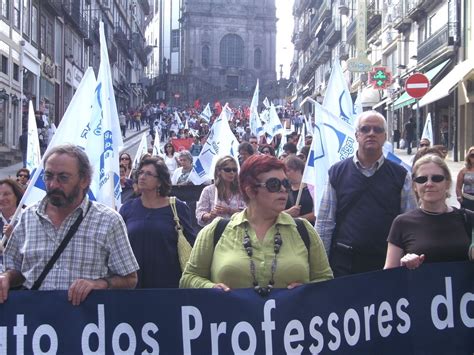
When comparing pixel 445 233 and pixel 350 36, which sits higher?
pixel 350 36

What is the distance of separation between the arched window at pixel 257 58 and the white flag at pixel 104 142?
88571mm

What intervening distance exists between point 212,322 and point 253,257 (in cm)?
41

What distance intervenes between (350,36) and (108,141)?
41.7 meters

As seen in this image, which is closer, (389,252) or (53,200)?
(53,200)

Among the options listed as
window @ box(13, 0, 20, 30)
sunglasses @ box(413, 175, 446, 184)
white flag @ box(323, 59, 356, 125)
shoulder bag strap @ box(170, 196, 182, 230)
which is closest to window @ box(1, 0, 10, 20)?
window @ box(13, 0, 20, 30)

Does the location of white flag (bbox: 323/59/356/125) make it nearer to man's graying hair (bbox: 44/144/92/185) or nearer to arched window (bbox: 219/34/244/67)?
man's graying hair (bbox: 44/144/92/185)

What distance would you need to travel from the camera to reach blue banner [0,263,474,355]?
3693mm

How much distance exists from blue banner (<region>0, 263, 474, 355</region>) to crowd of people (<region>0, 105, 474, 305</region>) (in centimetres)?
8

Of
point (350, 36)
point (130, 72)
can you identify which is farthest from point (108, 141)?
point (130, 72)

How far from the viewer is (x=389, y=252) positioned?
4254mm

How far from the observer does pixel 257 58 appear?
9475 cm

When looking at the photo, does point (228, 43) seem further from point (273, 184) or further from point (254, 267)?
point (254, 267)

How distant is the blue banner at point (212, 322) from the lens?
12.1ft

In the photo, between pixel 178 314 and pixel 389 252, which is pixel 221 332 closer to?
pixel 178 314
